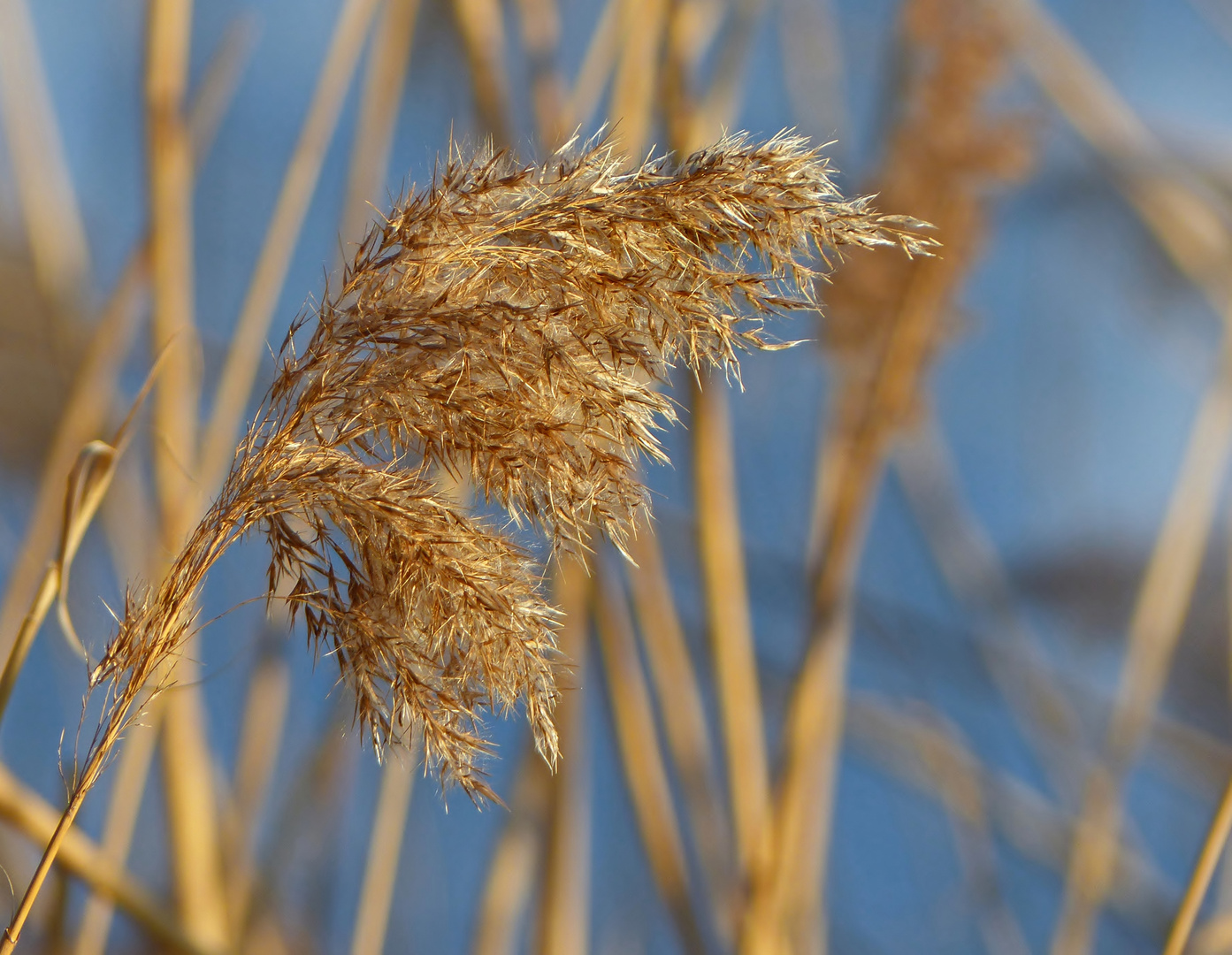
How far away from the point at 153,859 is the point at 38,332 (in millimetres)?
1309

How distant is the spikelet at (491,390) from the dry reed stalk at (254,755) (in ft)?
3.54

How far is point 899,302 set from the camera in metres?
1.10

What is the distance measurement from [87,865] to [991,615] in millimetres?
1987

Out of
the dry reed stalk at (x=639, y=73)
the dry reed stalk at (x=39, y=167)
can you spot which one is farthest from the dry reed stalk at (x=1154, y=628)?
the dry reed stalk at (x=39, y=167)

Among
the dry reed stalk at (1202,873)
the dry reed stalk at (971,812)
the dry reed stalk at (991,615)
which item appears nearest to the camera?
the dry reed stalk at (1202,873)

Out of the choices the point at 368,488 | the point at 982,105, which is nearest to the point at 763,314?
the point at 368,488

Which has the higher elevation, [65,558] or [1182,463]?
[1182,463]

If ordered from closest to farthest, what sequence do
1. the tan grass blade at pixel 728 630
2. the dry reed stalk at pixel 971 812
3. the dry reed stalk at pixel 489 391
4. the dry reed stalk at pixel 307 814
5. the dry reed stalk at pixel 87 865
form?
the dry reed stalk at pixel 489 391 < the dry reed stalk at pixel 87 865 < the tan grass blade at pixel 728 630 < the dry reed stalk at pixel 307 814 < the dry reed stalk at pixel 971 812

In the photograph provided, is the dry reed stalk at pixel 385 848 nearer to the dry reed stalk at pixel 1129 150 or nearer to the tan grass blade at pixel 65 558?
the tan grass blade at pixel 65 558

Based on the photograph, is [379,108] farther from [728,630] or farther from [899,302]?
[728,630]

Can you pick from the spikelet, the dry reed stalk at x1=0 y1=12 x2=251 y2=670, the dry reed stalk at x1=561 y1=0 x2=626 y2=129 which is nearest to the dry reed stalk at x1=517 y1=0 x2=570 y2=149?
the dry reed stalk at x1=561 y1=0 x2=626 y2=129

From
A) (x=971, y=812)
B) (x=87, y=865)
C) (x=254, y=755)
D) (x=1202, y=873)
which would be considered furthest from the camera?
(x=971, y=812)

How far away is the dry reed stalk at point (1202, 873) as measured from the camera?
613mm

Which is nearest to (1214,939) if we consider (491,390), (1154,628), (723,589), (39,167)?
(1154,628)
